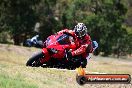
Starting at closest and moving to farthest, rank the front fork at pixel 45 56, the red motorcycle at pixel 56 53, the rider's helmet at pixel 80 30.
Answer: the rider's helmet at pixel 80 30 < the red motorcycle at pixel 56 53 < the front fork at pixel 45 56

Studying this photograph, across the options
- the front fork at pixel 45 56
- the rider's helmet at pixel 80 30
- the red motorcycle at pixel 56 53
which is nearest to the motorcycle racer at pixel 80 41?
the rider's helmet at pixel 80 30

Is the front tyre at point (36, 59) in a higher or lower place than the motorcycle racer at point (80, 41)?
lower

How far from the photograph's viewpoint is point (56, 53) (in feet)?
55.2

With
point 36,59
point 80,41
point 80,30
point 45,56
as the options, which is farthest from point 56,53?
point 80,30

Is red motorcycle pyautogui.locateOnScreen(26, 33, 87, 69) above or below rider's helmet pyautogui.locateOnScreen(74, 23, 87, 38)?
below

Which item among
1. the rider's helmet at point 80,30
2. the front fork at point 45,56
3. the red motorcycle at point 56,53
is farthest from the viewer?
the front fork at point 45,56

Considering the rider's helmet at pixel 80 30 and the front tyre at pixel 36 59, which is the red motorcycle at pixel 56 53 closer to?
the front tyre at pixel 36 59

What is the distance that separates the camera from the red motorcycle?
1662 cm

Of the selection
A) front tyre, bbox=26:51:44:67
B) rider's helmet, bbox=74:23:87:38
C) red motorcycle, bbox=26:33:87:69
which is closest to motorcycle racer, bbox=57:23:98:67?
rider's helmet, bbox=74:23:87:38

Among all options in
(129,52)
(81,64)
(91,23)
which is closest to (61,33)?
(81,64)

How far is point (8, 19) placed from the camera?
204ft

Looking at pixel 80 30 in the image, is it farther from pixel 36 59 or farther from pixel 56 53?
pixel 36 59

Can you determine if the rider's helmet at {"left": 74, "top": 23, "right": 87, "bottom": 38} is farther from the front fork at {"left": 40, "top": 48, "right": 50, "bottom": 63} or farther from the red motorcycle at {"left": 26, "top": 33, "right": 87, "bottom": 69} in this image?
the front fork at {"left": 40, "top": 48, "right": 50, "bottom": 63}

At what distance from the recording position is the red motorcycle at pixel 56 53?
1662 centimetres
